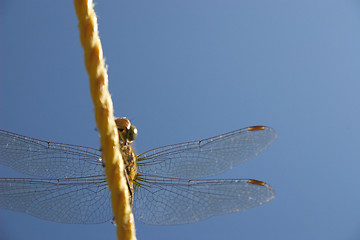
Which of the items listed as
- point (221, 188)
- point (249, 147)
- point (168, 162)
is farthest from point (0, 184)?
point (249, 147)

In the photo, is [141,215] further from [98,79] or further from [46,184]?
[98,79]

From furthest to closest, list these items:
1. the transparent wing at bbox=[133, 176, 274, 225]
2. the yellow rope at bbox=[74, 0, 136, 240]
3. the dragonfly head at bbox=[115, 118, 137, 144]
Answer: the transparent wing at bbox=[133, 176, 274, 225], the dragonfly head at bbox=[115, 118, 137, 144], the yellow rope at bbox=[74, 0, 136, 240]

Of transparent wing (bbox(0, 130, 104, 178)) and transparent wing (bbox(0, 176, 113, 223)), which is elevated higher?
transparent wing (bbox(0, 130, 104, 178))

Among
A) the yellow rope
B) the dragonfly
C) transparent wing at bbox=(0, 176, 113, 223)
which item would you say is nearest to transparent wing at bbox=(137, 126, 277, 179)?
the dragonfly

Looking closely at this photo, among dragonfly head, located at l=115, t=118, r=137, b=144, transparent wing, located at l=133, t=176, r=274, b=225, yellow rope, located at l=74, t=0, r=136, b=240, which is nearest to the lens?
yellow rope, located at l=74, t=0, r=136, b=240

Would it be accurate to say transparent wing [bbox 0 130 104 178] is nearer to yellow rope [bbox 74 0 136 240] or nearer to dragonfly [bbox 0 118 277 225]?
dragonfly [bbox 0 118 277 225]

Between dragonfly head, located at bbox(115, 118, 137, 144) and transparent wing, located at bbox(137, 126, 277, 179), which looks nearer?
dragonfly head, located at bbox(115, 118, 137, 144)

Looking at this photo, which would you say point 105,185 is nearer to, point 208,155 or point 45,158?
point 45,158

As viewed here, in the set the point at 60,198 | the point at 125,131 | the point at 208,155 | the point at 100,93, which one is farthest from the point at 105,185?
the point at 100,93
